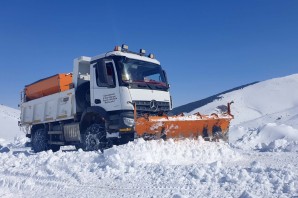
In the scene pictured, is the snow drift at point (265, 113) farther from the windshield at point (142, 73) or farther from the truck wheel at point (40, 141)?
the truck wheel at point (40, 141)

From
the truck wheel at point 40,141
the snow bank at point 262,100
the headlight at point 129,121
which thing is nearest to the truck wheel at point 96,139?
the headlight at point 129,121

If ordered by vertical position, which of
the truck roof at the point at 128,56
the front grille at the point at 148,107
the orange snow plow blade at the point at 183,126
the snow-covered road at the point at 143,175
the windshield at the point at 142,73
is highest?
the truck roof at the point at 128,56

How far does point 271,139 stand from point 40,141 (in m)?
9.18

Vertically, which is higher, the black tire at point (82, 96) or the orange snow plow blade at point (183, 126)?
the black tire at point (82, 96)

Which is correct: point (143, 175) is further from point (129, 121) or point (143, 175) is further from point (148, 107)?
point (148, 107)

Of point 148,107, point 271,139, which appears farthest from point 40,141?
point 271,139

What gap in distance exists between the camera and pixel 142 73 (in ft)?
30.3

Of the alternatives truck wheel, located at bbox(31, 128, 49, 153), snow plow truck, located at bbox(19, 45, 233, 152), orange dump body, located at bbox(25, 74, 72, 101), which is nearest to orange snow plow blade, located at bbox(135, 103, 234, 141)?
snow plow truck, located at bbox(19, 45, 233, 152)

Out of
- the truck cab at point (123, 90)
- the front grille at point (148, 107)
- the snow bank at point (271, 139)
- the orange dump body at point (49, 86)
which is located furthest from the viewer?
the snow bank at point (271, 139)

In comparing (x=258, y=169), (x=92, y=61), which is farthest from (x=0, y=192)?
(x=92, y=61)

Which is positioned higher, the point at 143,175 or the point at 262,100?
the point at 262,100

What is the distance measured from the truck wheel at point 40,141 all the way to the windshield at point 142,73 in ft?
15.8

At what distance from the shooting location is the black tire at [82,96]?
32.7 ft

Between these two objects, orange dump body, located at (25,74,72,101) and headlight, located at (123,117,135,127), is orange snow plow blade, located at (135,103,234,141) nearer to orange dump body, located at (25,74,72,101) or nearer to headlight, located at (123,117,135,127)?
headlight, located at (123,117,135,127)
